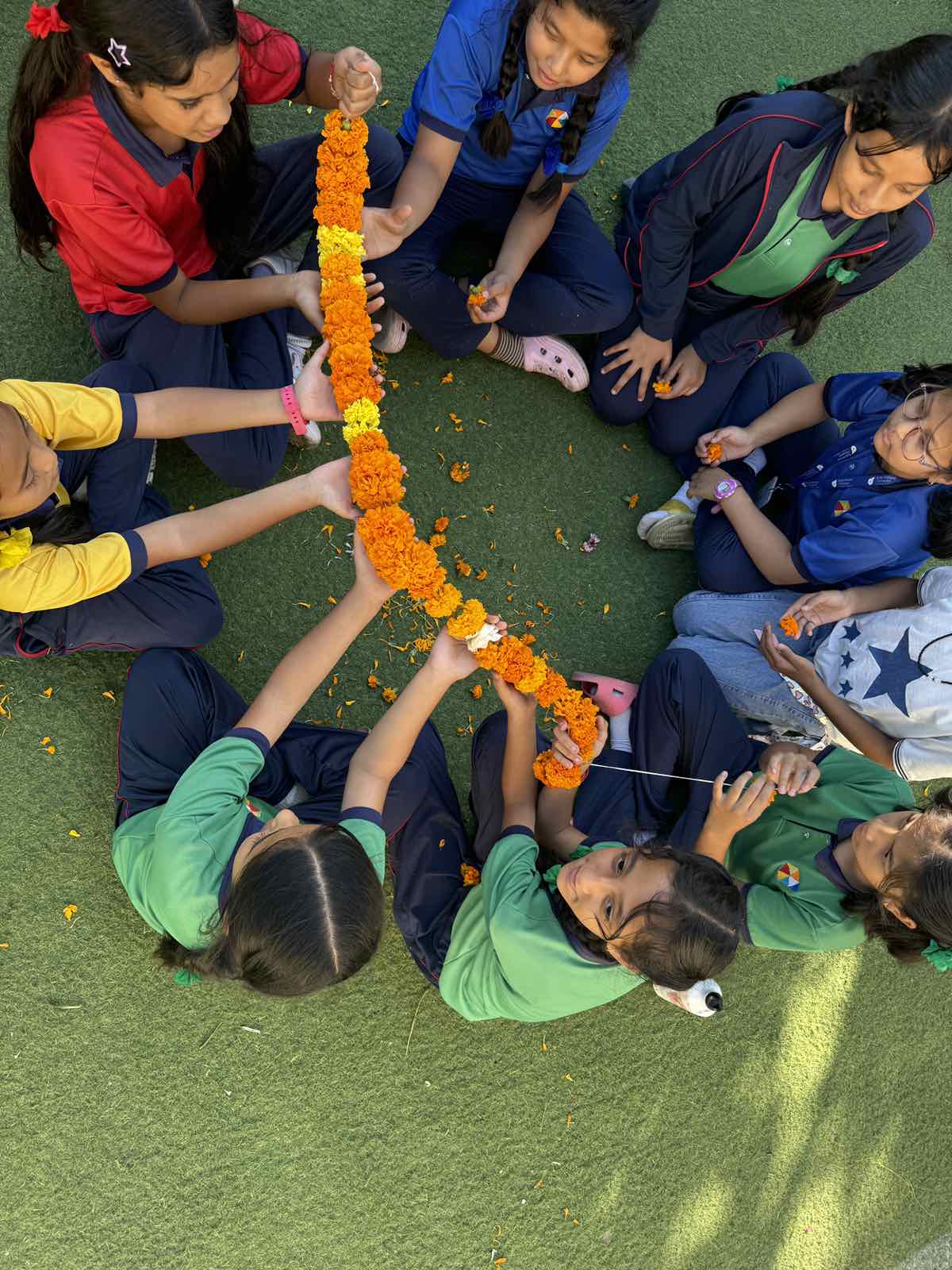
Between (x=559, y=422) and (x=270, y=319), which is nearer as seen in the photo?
(x=270, y=319)

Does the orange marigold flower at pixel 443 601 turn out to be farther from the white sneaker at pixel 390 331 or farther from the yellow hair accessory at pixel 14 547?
the white sneaker at pixel 390 331

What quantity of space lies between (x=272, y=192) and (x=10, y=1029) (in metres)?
2.39

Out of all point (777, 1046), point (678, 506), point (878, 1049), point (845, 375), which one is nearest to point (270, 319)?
point (678, 506)

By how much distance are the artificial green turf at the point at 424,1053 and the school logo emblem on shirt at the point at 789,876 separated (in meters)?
0.51

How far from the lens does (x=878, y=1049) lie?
121 inches

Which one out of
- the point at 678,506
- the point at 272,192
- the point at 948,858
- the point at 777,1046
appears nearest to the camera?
the point at 948,858

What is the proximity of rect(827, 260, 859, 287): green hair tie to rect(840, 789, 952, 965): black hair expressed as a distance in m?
1.57

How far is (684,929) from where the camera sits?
2.10 metres

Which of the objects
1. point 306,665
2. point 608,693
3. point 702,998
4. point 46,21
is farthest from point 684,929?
point 46,21

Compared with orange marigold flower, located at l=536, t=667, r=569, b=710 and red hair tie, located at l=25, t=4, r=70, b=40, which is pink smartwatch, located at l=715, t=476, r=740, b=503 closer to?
orange marigold flower, located at l=536, t=667, r=569, b=710

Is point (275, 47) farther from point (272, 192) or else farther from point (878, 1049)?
point (878, 1049)

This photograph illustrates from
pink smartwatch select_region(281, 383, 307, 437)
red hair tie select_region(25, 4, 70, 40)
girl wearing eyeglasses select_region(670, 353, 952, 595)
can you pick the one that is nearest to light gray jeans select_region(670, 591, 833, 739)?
girl wearing eyeglasses select_region(670, 353, 952, 595)

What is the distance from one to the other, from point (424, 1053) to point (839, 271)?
2.60m

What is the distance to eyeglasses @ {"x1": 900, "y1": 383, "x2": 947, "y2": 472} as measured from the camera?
2.58m
